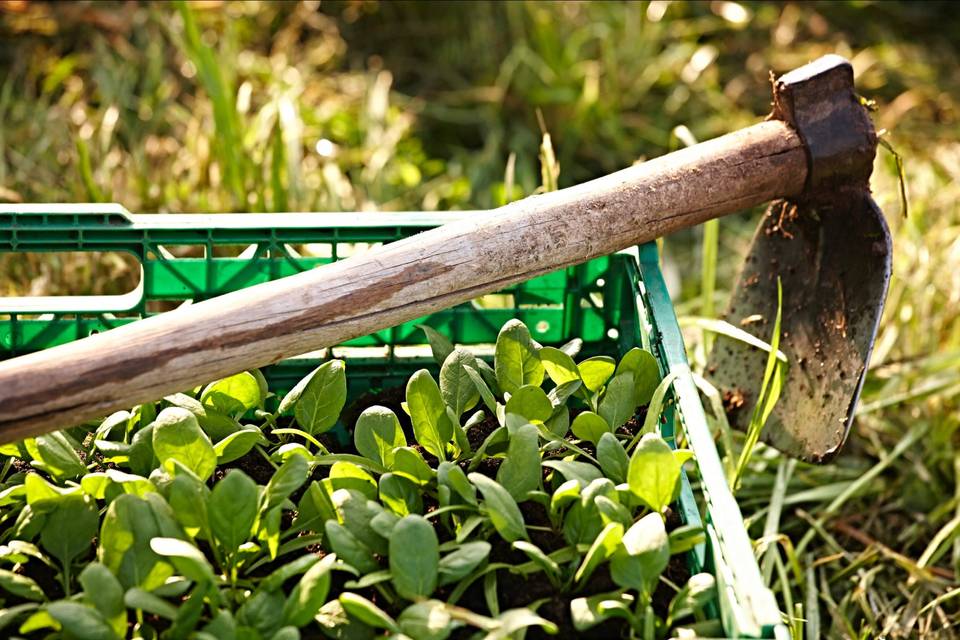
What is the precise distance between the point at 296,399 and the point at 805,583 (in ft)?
2.90

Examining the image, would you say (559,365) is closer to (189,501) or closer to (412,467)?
(412,467)

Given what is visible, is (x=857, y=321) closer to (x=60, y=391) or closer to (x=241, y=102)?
(x=60, y=391)

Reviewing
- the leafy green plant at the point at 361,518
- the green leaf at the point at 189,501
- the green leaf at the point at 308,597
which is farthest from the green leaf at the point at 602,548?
the green leaf at the point at 189,501

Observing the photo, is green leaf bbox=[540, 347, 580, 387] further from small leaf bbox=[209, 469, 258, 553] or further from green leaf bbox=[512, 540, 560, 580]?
small leaf bbox=[209, 469, 258, 553]

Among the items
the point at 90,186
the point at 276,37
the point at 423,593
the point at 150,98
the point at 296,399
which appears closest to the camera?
the point at 423,593

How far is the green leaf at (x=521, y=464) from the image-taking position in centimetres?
104

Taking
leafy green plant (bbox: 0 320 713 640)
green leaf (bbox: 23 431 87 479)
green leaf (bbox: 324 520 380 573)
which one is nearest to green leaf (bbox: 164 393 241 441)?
leafy green plant (bbox: 0 320 713 640)

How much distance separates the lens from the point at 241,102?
234cm

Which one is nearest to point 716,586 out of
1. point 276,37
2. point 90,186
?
point 90,186

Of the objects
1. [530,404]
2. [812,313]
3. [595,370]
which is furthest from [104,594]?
[812,313]

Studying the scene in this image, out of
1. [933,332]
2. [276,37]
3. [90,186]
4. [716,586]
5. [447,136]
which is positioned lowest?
[716,586]

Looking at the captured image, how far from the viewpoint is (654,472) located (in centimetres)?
100

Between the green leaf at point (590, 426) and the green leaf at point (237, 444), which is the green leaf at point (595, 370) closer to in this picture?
the green leaf at point (590, 426)

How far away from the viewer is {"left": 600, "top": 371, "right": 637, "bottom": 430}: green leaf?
1.16 m
